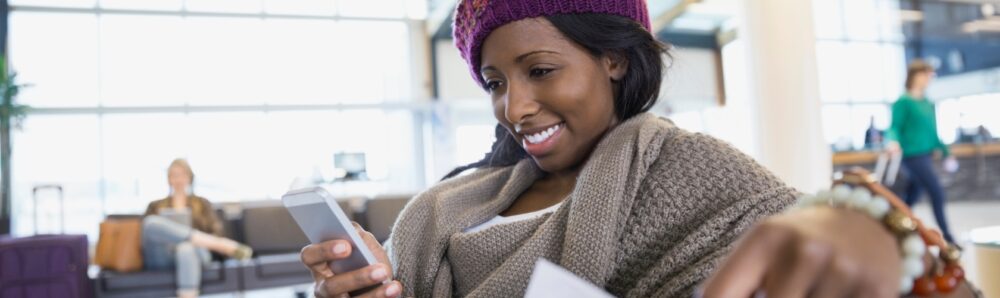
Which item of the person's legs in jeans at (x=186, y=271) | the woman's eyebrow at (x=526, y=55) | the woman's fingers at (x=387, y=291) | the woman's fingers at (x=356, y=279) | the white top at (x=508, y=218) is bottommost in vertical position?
the person's legs in jeans at (x=186, y=271)

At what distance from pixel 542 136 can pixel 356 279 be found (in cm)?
36

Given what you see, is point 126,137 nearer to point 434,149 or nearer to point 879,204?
point 434,149

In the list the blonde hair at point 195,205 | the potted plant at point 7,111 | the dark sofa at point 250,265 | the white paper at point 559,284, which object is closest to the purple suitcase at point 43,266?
the dark sofa at point 250,265

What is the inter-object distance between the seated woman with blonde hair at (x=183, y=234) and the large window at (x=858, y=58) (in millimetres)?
10077

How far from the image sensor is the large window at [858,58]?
38.6 ft

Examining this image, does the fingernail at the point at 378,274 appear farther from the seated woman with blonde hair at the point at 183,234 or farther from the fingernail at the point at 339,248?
the seated woman with blonde hair at the point at 183,234

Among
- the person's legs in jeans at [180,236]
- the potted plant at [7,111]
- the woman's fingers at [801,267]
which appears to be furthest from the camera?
the potted plant at [7,111]

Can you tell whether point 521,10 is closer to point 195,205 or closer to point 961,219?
point 195,205

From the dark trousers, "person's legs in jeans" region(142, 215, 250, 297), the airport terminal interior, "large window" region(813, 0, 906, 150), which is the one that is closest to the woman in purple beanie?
"person's legs in jeans" region(142, 215, 250, 297)

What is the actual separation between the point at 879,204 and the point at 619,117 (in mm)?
767

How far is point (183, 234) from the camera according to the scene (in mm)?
4551

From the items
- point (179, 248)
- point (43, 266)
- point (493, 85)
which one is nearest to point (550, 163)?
point (493, 85)

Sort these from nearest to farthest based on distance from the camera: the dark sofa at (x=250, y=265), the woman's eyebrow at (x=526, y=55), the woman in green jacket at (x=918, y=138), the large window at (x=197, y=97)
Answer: the woman's eyebrow at (x=526, y=55) → the dark sofa at (x=250, y=265) → the woman in green jacket at (x=918, y=138) → the large window at (x=197, y=97)

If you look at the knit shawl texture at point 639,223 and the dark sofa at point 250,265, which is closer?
the knit shawl texture at point 639,223
